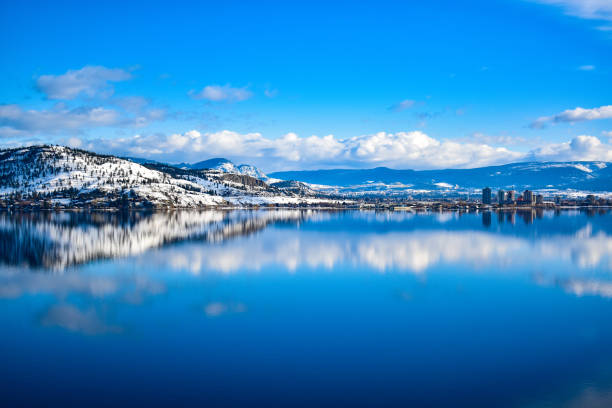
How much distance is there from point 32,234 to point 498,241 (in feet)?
180

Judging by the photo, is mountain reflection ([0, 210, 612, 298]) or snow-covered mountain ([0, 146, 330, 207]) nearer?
mountain reflection ([0, 210, 612, 298])

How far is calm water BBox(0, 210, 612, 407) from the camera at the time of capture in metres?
12.4

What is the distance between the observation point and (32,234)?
5544cm

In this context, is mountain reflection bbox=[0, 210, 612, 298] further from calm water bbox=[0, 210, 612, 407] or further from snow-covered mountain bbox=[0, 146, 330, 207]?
snow-covered mountain bbox=[0, 146, 330, 207]

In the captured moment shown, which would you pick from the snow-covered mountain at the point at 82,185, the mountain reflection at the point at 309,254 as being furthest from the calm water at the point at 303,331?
the snow-covered mountain at the point at 82,185

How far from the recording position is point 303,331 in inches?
706

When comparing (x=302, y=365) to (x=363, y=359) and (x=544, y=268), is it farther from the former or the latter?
(x=544, y=268)

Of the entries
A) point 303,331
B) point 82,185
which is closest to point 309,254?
point 303,331

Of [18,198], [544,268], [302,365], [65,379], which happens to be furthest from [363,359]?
[18,198]

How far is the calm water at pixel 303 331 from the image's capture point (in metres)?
12.4

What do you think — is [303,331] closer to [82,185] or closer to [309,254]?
[309,254]

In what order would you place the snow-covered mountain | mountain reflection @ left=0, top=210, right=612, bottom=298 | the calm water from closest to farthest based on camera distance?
the calm water < mountain reflection @ left=0, top=210, right=612, bottom=298 < the snow-covered mountain

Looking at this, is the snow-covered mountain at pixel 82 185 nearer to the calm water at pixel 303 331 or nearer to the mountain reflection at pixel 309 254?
the mountain reflection at pixel 309 254

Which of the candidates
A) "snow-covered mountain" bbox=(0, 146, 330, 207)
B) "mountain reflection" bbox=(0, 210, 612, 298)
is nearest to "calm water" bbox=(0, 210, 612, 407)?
"mountain reflection" bbox=(0, 210, 612, 298)
